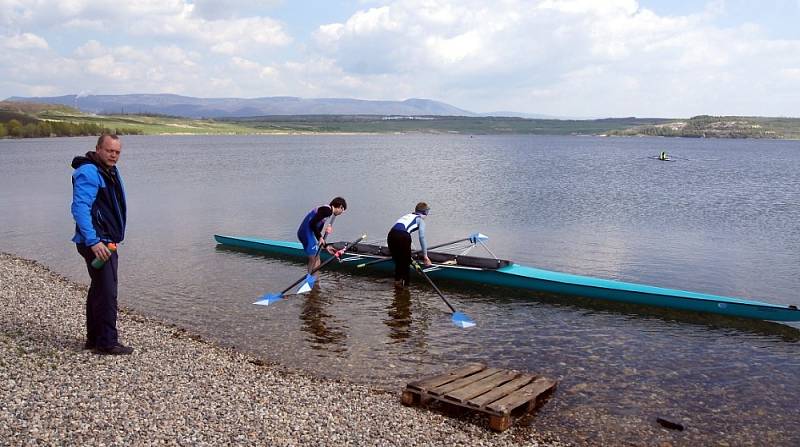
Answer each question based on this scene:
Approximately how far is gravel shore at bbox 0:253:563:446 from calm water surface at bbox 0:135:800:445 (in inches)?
49.3

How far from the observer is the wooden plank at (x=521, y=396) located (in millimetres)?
7895

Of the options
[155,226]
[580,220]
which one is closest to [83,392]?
[155,226]

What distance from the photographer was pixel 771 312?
13047mm

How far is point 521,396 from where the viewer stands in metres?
8.45

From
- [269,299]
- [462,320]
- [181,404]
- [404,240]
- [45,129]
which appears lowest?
[269,299]

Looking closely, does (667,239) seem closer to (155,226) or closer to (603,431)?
(603,431)

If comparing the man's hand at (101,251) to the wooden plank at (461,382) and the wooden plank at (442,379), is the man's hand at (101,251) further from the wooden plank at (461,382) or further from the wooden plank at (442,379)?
the wooden plank at (461,382)

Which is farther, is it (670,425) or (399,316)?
(399,316)

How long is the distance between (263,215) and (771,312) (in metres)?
21.8

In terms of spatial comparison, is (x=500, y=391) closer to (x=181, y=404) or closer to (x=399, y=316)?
(x=181, y=404)

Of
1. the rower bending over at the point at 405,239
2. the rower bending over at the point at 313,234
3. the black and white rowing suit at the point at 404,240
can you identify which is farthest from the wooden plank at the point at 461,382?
the rower bending over at the point at 313,234

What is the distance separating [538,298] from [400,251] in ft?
11.5

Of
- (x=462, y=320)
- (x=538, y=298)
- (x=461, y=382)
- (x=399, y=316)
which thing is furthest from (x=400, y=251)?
(x=461, y=382)

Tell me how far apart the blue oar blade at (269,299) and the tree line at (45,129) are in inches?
4827
